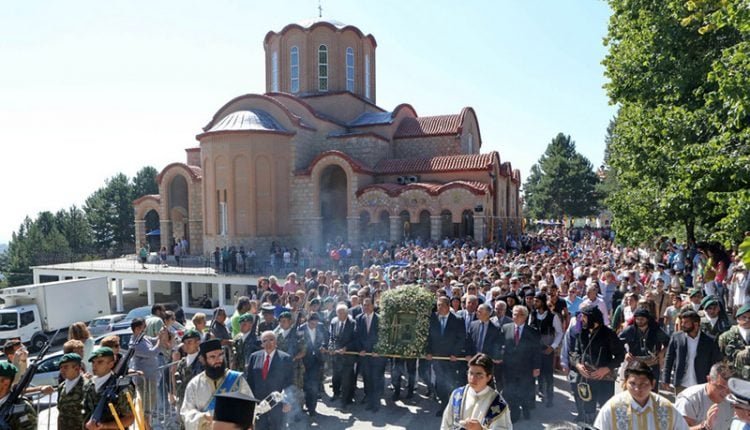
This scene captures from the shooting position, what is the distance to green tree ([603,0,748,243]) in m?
11.0

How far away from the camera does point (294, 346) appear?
715 centimetres

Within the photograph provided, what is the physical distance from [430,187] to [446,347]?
18923 mm

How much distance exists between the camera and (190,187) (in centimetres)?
3067

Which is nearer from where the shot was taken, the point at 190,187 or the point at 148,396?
the point at 148,396

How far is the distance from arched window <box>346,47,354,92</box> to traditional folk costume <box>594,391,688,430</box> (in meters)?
30.6

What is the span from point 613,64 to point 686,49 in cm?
232

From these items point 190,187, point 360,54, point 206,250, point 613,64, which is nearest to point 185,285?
point 206,250

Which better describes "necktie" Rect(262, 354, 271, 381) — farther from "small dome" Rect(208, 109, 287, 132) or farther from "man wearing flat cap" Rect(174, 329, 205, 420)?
"small dome" Rect(208, 109, 287, 132)

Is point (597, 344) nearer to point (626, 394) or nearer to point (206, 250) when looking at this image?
point (626, 394)

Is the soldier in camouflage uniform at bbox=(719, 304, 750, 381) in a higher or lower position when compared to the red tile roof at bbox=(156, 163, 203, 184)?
lower

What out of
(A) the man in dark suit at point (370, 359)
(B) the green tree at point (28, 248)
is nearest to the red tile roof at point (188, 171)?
(B) the green tree at point (28, 248)

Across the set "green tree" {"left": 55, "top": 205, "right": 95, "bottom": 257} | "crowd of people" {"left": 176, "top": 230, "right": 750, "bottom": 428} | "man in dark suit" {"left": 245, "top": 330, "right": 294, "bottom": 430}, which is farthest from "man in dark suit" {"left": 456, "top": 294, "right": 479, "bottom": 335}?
"green tree" {"left": 55, "top": 205, "right": 95, "bottom": 257}

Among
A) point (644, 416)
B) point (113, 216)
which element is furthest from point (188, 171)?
point (644, 416)

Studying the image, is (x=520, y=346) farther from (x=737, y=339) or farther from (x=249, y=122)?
(x=249, y=122)
